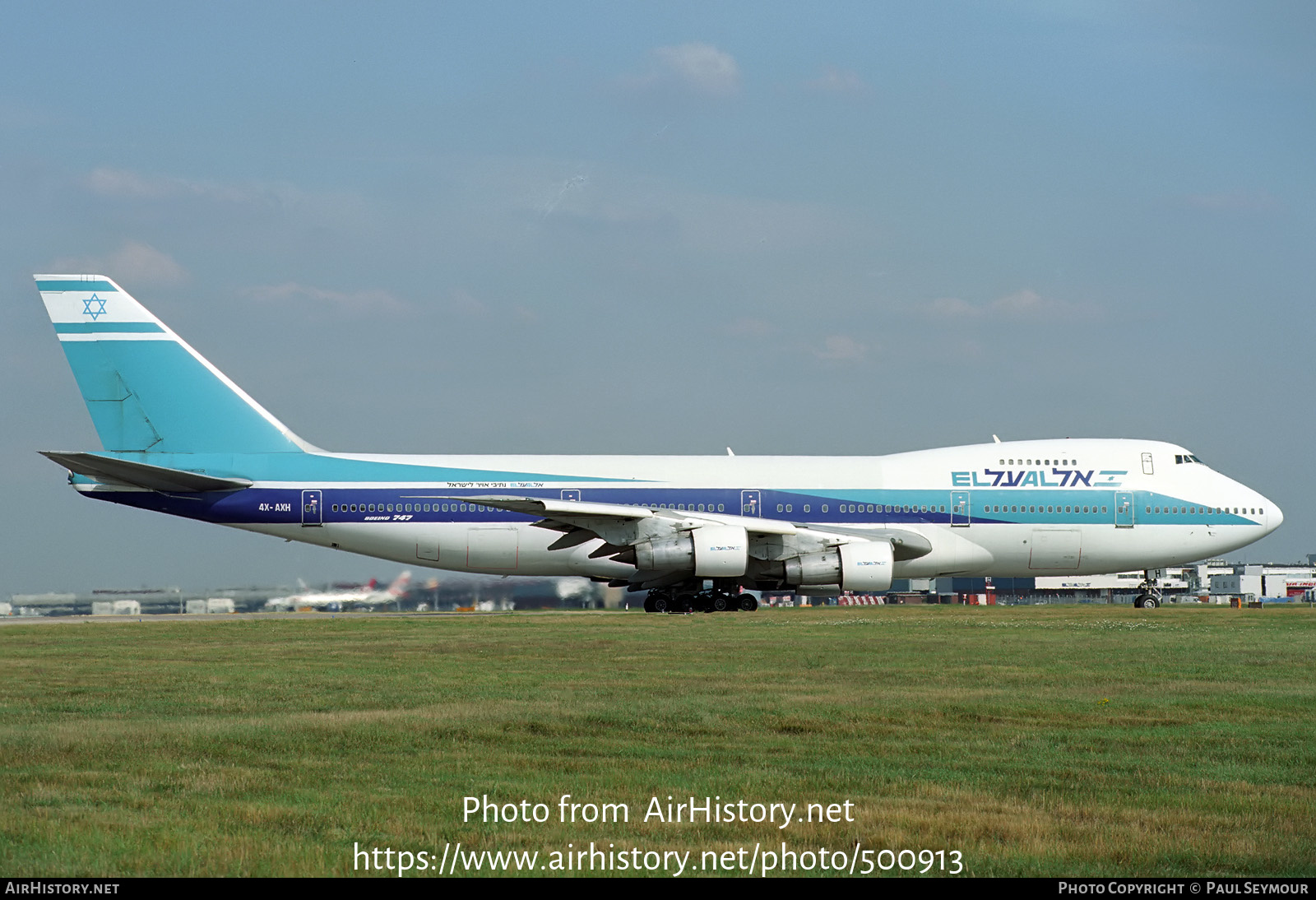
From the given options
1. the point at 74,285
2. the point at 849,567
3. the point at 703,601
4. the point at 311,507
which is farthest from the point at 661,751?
the point at 74,285

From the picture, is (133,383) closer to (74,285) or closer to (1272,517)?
(74,285)

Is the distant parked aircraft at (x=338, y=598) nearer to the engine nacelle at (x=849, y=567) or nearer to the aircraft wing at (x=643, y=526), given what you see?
the aircraft wing at (x=643, y=526)

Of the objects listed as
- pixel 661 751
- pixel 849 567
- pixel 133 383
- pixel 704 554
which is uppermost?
pixel 133 383

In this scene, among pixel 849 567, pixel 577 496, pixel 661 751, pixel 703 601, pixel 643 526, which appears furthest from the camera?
pixel 703 601

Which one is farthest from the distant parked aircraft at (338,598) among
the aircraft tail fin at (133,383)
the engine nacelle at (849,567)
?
the engine nacelle at (849,567)

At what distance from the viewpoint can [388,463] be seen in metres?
32.8

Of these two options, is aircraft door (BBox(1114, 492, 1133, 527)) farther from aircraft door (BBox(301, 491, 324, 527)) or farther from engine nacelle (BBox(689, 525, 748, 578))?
aircraft door (BBox(301, 491, 324, 527))

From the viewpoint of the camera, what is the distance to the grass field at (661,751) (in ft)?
23.4

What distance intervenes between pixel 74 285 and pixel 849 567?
68.1ft

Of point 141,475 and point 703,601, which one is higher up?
point 141,475

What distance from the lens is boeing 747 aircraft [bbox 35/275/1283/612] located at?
1249 inches

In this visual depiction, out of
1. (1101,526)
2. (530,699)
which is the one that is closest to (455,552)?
(1101,526)

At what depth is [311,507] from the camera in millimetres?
32312

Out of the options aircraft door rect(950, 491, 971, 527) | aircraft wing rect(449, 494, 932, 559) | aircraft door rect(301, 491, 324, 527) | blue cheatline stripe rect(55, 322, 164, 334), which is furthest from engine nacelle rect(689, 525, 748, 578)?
blue cheatline stripe rect(55, 322, 164, 334)
